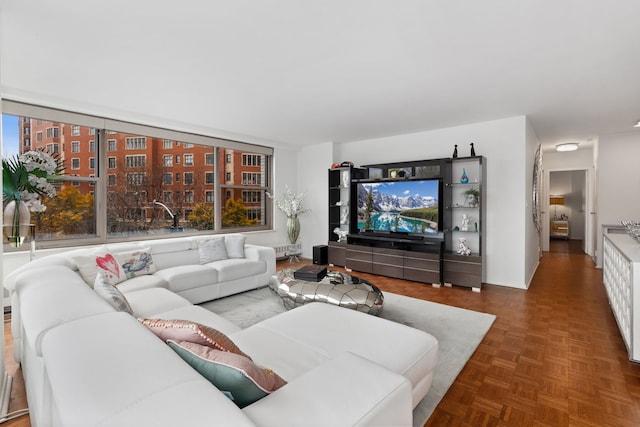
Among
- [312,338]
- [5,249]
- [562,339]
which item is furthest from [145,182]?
[562,339]

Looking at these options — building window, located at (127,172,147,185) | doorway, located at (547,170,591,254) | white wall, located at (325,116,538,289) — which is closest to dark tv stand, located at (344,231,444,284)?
white wall, located at (325,116,538,289)

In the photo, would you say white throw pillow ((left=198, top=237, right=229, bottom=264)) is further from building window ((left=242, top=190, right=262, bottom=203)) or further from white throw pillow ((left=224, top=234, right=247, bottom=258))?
building window ((left=242, top=190, right=262, bottom=203))

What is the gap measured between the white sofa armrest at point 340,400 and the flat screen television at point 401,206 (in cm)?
419

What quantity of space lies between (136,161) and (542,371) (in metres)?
5.27

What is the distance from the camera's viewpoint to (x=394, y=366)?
1617 mm

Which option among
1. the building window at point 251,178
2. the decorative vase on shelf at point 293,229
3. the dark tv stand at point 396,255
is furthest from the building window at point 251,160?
the dark tv stand at point 396,255

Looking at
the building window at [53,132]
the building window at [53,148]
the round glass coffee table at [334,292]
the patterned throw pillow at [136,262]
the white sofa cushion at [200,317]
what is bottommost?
the round glass coffee table at [334,292]

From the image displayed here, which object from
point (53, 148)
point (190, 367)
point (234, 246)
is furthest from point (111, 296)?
point (53, 148)

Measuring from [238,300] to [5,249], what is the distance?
2.75 m

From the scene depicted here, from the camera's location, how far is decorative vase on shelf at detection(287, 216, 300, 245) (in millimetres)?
6539

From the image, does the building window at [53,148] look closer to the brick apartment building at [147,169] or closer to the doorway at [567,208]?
the brick apartment building at [147,169]

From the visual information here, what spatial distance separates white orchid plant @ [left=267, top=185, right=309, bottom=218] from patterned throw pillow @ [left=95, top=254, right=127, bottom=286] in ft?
11.6

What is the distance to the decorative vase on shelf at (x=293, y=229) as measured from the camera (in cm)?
654

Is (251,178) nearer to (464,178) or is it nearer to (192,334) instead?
(464,178)
